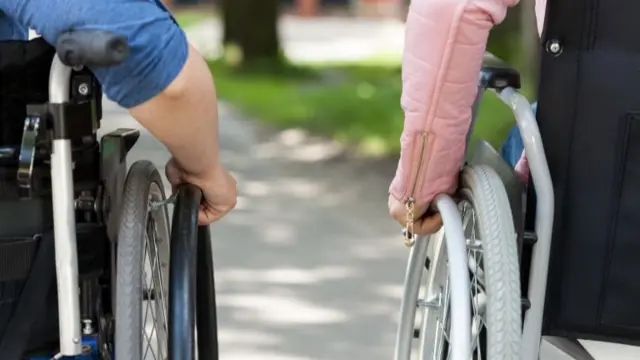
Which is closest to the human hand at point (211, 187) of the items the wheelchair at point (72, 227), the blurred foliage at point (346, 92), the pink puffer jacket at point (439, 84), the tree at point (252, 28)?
the wheelchair at point (72, 227)

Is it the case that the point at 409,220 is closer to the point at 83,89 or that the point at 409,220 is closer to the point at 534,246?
the point at 534,246

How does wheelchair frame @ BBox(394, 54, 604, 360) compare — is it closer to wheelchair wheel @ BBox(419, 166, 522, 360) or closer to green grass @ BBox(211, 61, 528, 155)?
wheelchair wheel @ BBox(419, 166, 522, 360)

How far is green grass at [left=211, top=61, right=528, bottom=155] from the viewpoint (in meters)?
7.53

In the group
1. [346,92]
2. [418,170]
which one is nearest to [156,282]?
[418,170]

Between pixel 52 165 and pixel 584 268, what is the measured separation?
3.32 feet

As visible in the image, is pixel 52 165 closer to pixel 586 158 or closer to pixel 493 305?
pixel 493 305

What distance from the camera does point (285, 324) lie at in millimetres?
4020

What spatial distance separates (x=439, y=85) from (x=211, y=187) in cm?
53

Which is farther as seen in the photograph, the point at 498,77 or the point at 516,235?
the point at 498,77

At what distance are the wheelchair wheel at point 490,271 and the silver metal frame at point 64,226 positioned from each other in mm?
691

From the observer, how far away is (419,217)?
215 centimetres

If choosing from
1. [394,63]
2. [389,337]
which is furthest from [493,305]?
[394,63]

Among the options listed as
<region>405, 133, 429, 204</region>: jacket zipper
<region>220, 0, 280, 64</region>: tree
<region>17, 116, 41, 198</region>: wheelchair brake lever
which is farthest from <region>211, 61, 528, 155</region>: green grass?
<region>17, 116, 41, 198</region>: wheelchair brake lever

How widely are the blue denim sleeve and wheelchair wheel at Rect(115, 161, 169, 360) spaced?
23 centimetres
